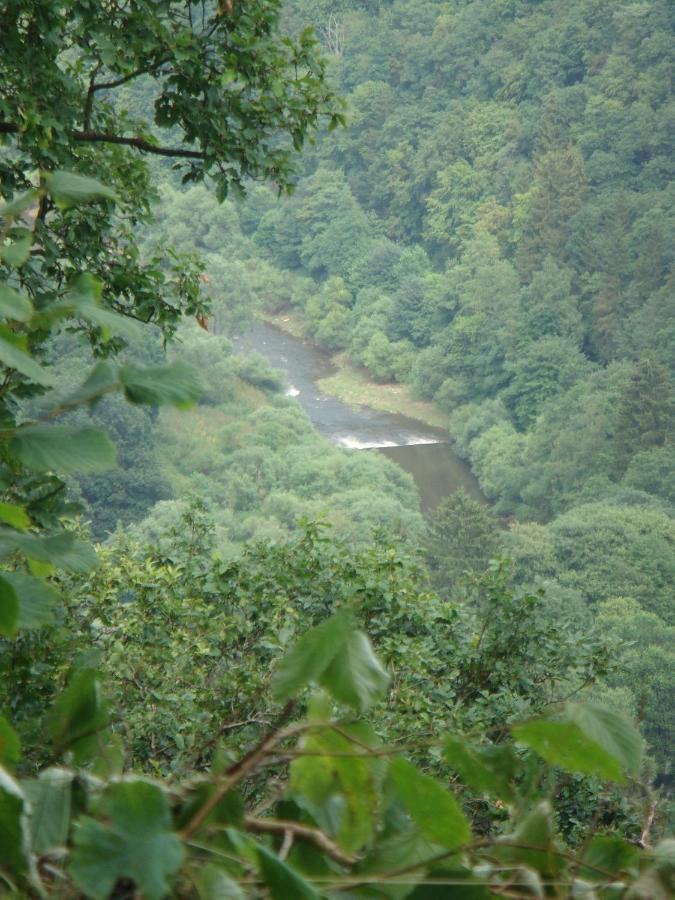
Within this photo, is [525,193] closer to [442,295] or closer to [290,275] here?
[442,295]

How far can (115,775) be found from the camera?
0.42 metres

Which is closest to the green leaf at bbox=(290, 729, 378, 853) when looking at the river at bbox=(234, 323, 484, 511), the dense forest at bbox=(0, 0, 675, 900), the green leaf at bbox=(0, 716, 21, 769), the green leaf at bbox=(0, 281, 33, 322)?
the dense forest at bbox=(0, 0, 675, 900)

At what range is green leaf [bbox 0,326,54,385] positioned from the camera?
17.8 inches

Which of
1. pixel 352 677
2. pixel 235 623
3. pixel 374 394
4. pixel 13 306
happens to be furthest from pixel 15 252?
pixel 374 394

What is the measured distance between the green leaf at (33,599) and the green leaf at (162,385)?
3.4 inches

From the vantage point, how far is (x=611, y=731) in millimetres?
403

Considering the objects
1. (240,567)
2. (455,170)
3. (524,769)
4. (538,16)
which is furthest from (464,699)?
(538,16)

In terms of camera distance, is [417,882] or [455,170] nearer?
[417,882]

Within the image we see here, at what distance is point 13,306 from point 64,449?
0.10 m

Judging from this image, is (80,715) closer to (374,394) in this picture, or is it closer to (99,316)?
(99,316)

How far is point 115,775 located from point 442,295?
85.2ft

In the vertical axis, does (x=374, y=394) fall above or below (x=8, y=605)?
below

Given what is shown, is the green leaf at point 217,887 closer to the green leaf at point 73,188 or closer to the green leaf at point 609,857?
the green leaf at point 609,857

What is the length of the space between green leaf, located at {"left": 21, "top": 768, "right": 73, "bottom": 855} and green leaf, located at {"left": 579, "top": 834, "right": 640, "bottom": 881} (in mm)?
189
